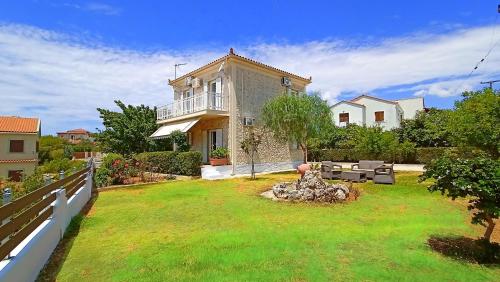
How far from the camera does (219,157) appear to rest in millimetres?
22469

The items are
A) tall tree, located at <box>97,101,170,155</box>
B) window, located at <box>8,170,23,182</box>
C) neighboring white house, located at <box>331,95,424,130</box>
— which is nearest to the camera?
Result: window, located at <box>8,170,23,182</box>

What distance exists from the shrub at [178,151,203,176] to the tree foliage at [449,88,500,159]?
16827 mm

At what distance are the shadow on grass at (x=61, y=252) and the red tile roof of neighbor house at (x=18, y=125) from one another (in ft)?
139

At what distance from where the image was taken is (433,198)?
1234 cm

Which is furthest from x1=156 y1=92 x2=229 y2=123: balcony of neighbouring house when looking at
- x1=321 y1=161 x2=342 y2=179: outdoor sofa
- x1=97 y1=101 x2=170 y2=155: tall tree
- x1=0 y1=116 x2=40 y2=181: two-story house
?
x1=0 y1=116 x2=40 y2=181: two-story house

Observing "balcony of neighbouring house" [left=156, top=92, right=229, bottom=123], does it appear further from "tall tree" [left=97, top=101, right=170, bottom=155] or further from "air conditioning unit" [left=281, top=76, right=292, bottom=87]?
"air conditioning unit" [left=281, top=76, right=292, bottom=87]

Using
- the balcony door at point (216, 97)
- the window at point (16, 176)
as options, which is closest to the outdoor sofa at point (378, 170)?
the balcony door at point (216, 97)

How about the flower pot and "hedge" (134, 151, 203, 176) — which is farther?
the flower pot

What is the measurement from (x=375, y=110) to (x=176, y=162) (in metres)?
37.8

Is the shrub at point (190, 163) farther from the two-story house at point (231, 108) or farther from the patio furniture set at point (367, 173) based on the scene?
the patio furniture set at point (367, 173)

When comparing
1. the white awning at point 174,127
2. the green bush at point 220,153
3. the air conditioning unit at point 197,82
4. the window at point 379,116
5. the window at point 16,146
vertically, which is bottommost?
the green bush at point 220,153

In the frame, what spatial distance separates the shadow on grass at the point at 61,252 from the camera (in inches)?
214

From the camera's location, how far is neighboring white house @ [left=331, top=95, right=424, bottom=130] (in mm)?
47750

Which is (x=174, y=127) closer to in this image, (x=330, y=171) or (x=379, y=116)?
(x=330, y=171)
